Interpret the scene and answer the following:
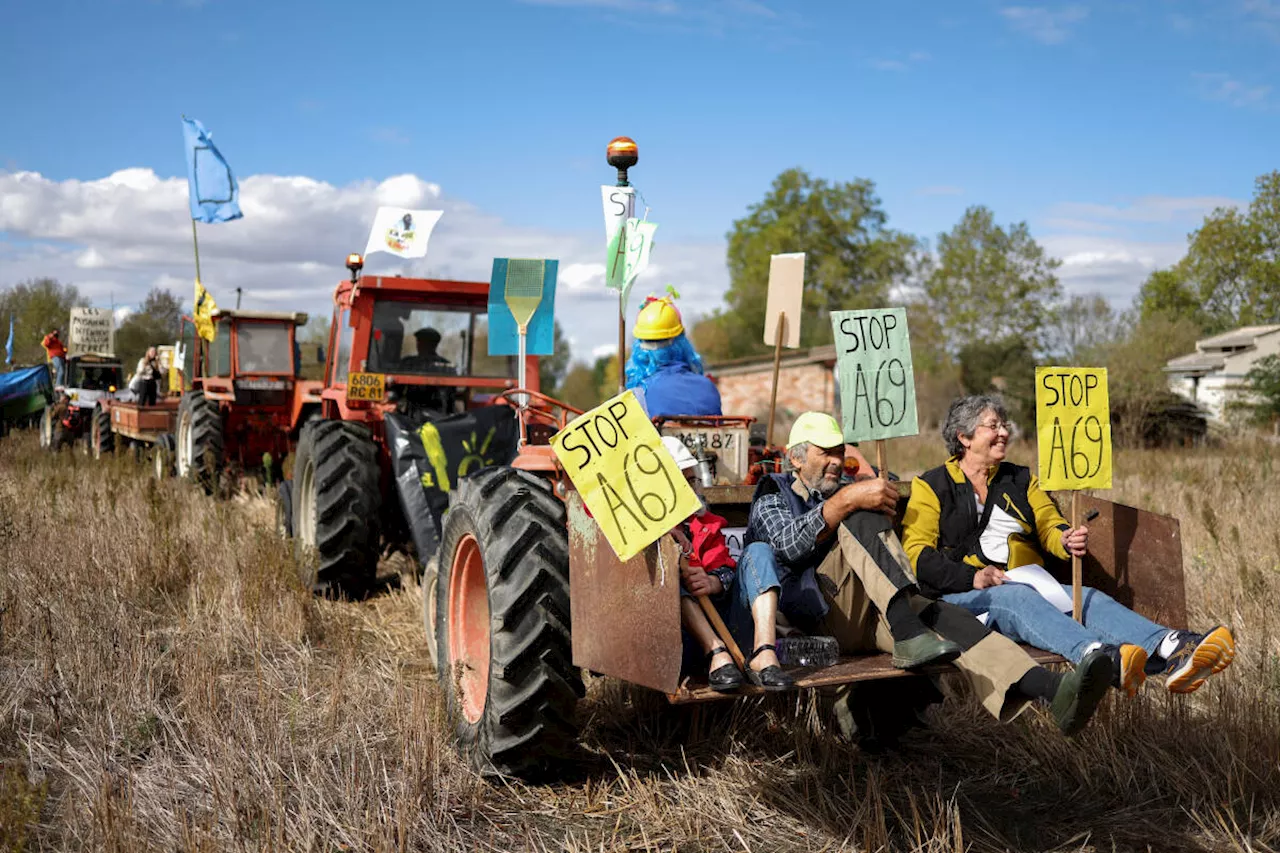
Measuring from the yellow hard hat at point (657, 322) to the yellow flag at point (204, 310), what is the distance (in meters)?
7.87

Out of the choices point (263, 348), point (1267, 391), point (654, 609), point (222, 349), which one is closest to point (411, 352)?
point (654, 609)

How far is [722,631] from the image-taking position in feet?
10.9

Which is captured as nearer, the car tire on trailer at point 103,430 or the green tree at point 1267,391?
the car tire on trailer at point 103,430

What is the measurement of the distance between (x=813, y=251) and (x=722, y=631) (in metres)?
48.9

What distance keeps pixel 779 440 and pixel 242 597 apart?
77.8 ft

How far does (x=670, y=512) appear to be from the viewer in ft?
10.2

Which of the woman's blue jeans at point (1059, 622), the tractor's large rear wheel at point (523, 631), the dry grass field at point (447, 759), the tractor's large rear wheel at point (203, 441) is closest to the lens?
the dry grass field at point (447, 759)

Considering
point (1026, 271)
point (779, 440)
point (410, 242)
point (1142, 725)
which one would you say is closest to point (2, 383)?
point (410, 242)

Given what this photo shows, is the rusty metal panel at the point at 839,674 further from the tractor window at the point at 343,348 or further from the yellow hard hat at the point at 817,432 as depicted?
the tractor window at the point at 343,348

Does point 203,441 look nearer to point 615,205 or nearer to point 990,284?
point 615,205

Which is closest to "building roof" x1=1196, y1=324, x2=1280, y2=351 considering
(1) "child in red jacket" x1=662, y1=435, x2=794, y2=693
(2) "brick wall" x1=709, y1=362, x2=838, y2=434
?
(2) "brick wall" x1=709, y1=362, x2=838, y2=434

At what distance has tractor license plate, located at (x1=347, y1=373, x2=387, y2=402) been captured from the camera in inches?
274

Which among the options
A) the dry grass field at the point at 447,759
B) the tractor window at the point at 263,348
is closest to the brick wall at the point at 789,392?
the tractor window at the point at 263,348

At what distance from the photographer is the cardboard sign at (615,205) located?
19.6 ft
